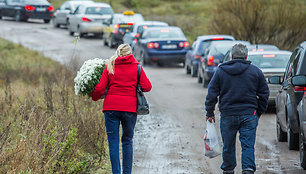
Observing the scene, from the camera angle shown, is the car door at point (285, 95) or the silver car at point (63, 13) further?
the silver car at point (63, 13)

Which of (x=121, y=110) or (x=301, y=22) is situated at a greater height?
(x=121, y=110)

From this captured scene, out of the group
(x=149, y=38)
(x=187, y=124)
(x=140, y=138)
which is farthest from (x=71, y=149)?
(x=149, y=38)

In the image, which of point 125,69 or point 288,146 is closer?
point 125,69

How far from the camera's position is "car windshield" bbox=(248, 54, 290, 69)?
14.6m

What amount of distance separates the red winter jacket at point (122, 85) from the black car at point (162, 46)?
17.8 metres

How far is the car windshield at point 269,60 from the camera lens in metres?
14.6

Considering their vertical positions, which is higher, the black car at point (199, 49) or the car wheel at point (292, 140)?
the car wheel at point (292, 140)

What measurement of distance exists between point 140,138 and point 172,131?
96 centimetres

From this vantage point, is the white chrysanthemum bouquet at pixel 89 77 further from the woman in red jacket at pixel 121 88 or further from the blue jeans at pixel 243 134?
the blue jeans at pixel 243 134

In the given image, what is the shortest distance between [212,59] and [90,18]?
1607 cm

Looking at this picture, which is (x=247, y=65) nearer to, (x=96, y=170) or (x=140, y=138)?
(x=96, y=170)

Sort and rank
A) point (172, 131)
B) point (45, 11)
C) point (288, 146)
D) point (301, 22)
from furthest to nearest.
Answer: point (45, 11) < point (301, 22) < point (172, 131) < point (288, 146)

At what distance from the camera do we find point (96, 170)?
8.62m

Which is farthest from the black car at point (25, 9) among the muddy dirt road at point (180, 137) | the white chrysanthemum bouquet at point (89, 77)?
the white chrysanthemum bouquet at point (89, 77)
